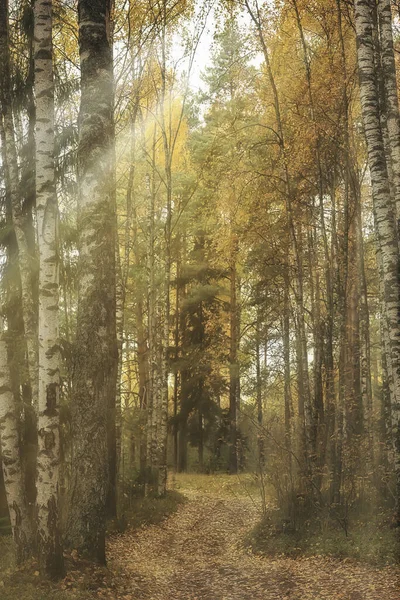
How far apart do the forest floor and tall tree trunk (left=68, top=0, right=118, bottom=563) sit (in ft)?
2.10

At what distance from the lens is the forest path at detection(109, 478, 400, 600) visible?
6871 millimetres

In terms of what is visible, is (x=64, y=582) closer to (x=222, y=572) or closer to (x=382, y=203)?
(x=222, y=572)

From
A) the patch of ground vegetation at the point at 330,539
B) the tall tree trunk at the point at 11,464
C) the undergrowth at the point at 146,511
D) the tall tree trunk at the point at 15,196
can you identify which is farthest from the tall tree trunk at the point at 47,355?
the patch of ground vegetation at the point at 330,539

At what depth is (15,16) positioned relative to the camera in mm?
9477

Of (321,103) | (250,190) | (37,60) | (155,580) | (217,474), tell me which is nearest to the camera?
(37,60)

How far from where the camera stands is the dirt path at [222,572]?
6.87m

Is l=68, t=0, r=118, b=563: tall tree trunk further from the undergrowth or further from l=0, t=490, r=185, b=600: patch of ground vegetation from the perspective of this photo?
the undergrowth

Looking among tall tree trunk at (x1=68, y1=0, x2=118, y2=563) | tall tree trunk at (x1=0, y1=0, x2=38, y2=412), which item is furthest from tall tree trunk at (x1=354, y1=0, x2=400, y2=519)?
tall tree trunk at (x1=0, y1=0, x2=38, y2=412)

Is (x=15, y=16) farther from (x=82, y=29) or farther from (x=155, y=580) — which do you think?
(x=155, y=580)

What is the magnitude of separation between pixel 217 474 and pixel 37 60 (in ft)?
59.7

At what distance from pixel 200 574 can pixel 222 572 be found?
0.36 m

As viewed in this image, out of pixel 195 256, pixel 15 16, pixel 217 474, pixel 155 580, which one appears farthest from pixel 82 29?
pixel 217 474

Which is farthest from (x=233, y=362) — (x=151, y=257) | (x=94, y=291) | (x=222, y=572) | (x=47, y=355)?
(x=47, y=355)

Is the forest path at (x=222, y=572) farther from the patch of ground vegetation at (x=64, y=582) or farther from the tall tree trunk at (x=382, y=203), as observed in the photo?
the tall tree trunk at (x=382, y=203)
